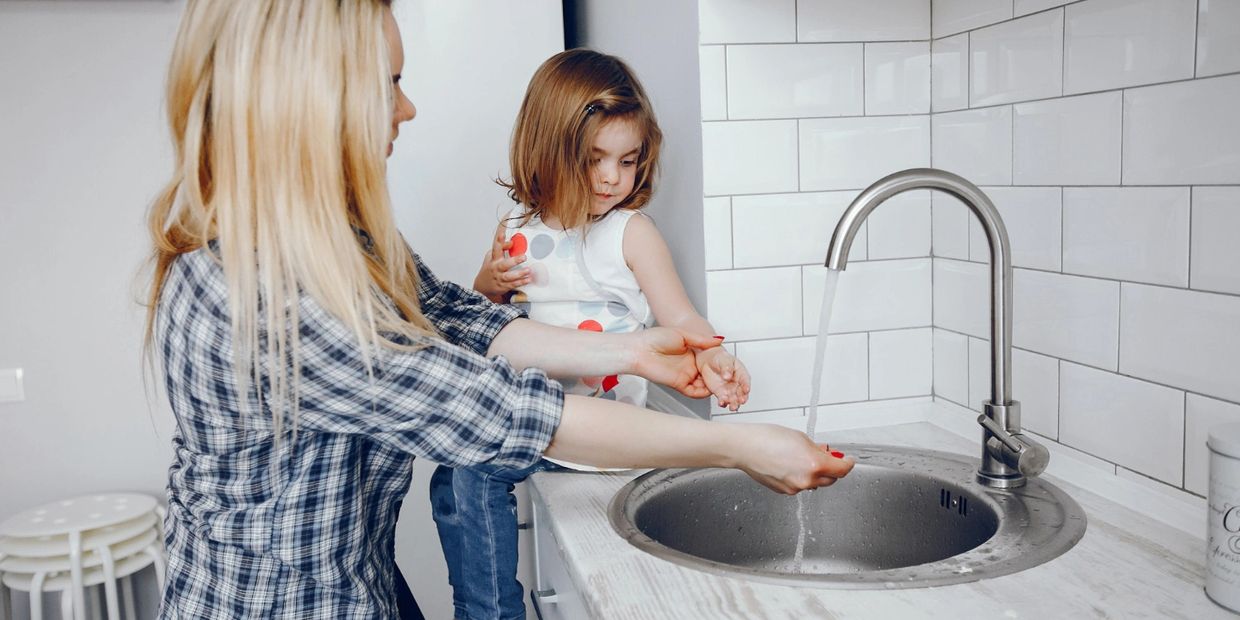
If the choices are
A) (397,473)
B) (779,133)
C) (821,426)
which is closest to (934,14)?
(779,133)

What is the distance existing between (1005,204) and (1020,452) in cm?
34

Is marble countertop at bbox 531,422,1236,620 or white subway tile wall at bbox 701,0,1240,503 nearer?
marble countertop at bbox 531,422,1236,620

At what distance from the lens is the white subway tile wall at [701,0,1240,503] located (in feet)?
2.98

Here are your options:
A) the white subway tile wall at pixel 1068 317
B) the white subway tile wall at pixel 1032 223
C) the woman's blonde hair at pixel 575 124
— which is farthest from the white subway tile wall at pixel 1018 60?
the woman's blonde hair at pixel 575 124

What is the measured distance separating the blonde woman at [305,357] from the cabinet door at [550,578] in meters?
0.23

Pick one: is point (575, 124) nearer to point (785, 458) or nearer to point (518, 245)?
point (518, 245)

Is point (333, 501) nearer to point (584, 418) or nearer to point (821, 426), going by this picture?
point (584, 418)

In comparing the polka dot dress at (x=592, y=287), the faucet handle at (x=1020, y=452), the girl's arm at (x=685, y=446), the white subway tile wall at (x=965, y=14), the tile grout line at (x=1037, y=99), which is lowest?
the faucet handle at (x=1020, y=452)

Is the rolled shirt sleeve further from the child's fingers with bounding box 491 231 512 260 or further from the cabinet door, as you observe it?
the child's fingers with bounding box 491 231 512 260

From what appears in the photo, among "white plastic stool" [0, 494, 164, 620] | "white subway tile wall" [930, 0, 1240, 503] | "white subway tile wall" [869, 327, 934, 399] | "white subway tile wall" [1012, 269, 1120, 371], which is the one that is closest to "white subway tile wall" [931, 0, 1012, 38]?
"white subway tile wall" [930, 0, 1240, 503]

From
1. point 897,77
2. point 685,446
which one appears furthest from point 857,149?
point 685,446

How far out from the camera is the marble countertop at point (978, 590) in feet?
2.54

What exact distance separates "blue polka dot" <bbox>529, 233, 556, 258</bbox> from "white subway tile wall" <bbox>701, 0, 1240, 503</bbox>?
233mm

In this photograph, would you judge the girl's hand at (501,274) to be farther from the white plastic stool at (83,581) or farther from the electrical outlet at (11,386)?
the electrical outlet at (11,386)
